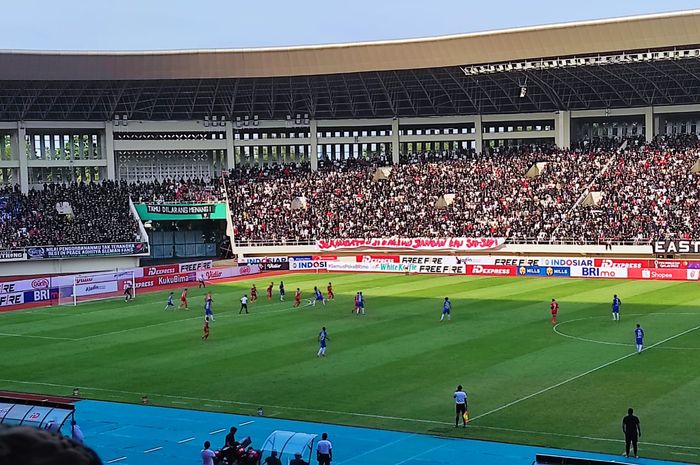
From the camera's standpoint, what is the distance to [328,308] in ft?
178

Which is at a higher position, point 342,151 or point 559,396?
point 342,151

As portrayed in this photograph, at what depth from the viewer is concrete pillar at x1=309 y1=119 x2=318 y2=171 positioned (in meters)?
97.7

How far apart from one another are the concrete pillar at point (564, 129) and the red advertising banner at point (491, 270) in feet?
77.4

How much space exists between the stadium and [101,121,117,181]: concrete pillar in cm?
21

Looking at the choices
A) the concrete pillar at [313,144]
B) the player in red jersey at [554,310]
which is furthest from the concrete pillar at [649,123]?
the player in red jersey at [554,310]

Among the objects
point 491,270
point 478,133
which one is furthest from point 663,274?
point 478,133

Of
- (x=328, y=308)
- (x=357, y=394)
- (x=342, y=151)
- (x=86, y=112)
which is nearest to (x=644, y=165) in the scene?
(x=342, y=151)

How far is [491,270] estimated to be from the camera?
7381 cm

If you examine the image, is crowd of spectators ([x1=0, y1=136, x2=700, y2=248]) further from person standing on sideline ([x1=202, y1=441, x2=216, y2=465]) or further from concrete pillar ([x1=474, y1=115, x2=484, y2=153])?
person standing on sideline ([x1=202, y1=441, x2=216, y2=465])

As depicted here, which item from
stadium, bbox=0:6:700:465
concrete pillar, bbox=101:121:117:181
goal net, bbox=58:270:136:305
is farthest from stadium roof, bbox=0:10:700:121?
goal net, bbox=58:270:136:305

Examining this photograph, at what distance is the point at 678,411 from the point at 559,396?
3.81m

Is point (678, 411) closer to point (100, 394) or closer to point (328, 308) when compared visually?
point (100, 394)

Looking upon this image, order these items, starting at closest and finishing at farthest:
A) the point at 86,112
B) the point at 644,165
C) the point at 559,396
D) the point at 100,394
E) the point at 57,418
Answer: the point at 57,418
the point at 559,396
the point at 100,394
the point at 644,165
the point at 86,112

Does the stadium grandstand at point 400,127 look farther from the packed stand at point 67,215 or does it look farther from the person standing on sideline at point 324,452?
the person standing on sideline at point 324,452
